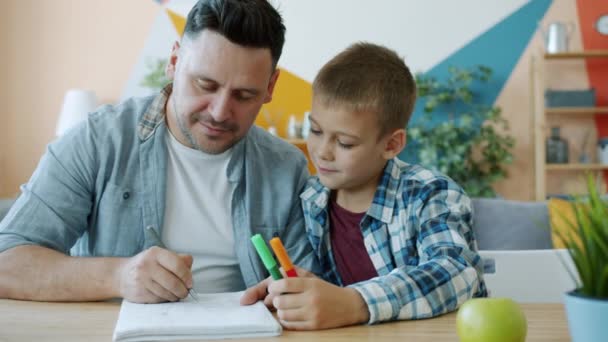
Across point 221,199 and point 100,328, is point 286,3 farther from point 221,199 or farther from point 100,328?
point 100,328

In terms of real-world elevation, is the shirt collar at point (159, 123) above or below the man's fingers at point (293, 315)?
above

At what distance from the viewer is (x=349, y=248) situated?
1438mm

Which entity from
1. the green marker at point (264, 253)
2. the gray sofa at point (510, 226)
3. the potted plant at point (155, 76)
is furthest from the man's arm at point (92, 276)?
the potted plant at point (155, 76)

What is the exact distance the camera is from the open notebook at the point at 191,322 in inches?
33.9

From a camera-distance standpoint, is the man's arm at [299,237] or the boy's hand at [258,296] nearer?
the boy's hand at [258,296]

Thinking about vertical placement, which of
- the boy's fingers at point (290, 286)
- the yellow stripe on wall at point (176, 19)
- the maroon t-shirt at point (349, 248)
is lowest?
the maroon t-shirt at point (349, 248)

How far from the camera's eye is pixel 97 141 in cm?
143

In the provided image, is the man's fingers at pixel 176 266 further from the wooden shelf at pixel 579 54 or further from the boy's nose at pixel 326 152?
the wooden shelf at pixel 579 54

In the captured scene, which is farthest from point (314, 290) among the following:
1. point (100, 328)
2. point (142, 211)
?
point (142, 211)

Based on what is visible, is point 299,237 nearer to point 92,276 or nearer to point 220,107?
point 220,107

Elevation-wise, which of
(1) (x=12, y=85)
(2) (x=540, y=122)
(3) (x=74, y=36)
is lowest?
(2) (x=540, y=122)

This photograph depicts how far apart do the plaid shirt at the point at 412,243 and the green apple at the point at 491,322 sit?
197 millimetres

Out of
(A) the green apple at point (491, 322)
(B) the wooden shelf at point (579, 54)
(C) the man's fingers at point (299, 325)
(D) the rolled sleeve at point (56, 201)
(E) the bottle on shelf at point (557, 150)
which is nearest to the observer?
(A) the green apple at point (491, 322)

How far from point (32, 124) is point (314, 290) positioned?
14.8 ft
